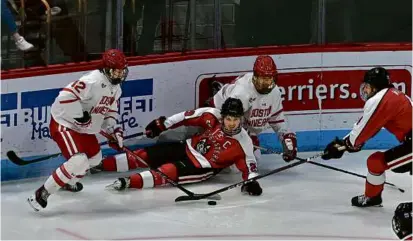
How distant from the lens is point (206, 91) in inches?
202

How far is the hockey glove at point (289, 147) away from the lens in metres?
4.71

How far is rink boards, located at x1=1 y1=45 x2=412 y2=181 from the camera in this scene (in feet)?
14.6

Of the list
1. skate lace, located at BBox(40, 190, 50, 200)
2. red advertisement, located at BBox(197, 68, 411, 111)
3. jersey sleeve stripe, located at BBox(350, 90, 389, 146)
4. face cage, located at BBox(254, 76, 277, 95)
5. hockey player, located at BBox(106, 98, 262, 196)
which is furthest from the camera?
red advertisement, located at BBox(197, 68, 411, 111)

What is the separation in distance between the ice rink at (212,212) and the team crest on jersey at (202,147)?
0.61ft

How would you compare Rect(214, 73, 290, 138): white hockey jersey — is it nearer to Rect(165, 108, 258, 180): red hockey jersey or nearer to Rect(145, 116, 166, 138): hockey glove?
Rect(165, 108, 258, 180): red hockey jersey

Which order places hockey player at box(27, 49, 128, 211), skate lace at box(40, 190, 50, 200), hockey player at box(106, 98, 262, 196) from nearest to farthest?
1. skate lace at box(40, 190, 50, 200)
2. hockey player at box(27, 49, 128, 211)
3. hockey player at box(106, 98, 262, 196)

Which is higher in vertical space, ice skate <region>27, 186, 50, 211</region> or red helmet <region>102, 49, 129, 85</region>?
red helmet <region>102, 49, 129, 85</region>

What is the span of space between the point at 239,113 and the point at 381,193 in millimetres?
847

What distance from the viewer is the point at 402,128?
387 cm

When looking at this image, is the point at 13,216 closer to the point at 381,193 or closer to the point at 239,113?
the point at 239,113

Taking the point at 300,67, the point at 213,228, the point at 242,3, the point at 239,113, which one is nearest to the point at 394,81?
the point at 300,67

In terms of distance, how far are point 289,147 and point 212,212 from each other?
0.91 metres

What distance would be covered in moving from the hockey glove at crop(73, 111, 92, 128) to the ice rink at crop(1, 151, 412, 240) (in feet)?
1.26

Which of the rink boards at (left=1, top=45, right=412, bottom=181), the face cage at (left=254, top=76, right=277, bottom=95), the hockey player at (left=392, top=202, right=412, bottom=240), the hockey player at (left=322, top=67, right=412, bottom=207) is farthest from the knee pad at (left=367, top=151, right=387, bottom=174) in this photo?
the rink boards at (left=1, top=45, right=412, bottom=181)
